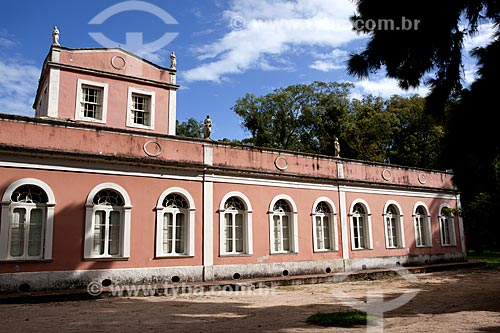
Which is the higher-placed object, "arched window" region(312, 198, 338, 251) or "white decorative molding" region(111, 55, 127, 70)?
"white decorative molding" region(111, 55, 127, 70)

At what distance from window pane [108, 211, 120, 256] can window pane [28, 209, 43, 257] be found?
5.55ft

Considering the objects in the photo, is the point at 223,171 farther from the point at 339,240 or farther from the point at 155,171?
the point at 339,240

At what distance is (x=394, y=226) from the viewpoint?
57.6 ft

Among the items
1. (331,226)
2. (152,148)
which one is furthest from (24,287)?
(331,226)

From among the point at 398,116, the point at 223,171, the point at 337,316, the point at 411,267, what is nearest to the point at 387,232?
the point at 411,267

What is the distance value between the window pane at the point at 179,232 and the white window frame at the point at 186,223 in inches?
4.2

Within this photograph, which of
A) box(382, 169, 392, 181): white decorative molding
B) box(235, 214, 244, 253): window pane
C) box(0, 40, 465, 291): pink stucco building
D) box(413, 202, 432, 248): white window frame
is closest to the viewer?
box(0, 40, 465, 291): pink stucco building

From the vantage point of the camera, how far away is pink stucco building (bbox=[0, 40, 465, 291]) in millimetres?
10375

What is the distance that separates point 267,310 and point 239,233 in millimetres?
5161

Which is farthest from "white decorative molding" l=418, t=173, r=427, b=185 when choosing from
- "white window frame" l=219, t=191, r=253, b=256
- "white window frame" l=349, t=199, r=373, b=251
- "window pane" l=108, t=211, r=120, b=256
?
"window pane" l=108, t=211, r=120, b=256

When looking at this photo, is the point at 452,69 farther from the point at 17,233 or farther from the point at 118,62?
the point at 118,62

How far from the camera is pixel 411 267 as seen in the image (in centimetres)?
1669

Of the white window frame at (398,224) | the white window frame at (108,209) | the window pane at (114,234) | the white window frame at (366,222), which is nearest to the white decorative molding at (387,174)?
the white window frame at (398,224)

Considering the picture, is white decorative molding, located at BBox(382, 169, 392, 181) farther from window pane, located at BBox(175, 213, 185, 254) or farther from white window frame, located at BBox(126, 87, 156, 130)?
white window frame, located at BBox(126, 87, 156, 130)
